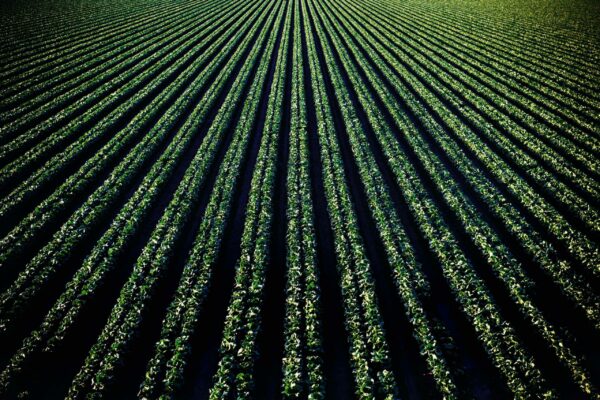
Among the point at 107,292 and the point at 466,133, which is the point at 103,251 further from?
the point at 466,133

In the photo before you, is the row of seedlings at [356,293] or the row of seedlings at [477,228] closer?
the row of seedlings at [356,293]

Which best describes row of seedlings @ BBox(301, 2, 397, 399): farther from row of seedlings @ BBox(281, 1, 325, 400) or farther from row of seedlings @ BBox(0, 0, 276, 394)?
row of seedlings @ BBox(0, 0, 276, 394)

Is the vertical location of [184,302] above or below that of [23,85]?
below

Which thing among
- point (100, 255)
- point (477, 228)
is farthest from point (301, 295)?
point (100, 255)

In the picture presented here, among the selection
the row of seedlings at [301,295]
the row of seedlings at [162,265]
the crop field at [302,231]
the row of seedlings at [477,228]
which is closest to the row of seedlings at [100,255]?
the crop field at [302,231]

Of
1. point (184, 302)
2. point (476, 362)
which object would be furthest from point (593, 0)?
point (184, 302)

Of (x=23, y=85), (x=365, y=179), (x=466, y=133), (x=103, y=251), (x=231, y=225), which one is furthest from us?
(x=23, y=85)

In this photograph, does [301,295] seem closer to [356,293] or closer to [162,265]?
[356,293]

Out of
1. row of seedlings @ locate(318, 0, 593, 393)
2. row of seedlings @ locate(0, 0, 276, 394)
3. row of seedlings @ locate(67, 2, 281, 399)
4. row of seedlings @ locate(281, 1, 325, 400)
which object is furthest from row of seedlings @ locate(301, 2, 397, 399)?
row of seedlings @ locate(0, 0, 276, 394)

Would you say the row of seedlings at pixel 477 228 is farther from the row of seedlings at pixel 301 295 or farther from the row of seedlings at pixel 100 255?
the row of seedlings at pixel 100 255
